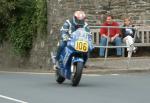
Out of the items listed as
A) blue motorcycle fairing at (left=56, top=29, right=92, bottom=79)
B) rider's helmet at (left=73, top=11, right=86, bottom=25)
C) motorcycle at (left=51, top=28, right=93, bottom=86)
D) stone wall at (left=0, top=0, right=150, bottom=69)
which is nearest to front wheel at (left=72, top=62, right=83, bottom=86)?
motorcycle at (left=51, top=28, right=93, bottom=86)

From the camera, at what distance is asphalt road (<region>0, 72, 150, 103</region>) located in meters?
13.3

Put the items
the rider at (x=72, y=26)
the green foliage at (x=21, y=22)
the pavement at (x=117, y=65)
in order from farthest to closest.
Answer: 1. the green foliage at (x=21, y=22)
2. the pavement at (x=117, y=65)
3. the rider at (x=72, y=26)

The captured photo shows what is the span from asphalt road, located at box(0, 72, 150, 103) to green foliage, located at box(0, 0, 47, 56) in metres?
8.66

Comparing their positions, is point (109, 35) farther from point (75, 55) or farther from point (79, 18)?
point (75, 55)

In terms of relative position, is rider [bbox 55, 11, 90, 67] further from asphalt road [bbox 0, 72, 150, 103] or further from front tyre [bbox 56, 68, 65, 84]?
asphalt road [bbox 0, 72, 150, 103]

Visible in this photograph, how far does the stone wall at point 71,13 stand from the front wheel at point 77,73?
386 inches

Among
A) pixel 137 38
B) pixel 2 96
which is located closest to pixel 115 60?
pixel 137 38

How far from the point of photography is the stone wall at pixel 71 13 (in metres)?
25.4

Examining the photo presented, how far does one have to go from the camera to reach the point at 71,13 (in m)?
25.3

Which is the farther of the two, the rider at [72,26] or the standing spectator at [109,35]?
the standing spectator at [109,35]

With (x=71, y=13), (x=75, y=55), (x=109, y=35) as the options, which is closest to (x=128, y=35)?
(x=109, y=35)

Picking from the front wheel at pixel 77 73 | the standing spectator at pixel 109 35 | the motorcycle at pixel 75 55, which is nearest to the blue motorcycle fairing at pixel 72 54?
the motorcycle at pixel 75 55

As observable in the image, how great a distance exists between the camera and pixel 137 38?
24281mm

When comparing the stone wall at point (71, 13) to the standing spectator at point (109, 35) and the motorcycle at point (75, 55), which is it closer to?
the standing spectator at point (109, 35)
